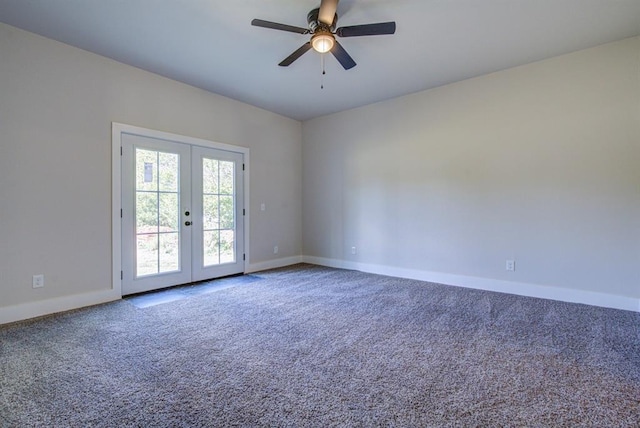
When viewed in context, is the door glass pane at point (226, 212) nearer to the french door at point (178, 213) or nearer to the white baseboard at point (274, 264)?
the french door at point (178, 213)

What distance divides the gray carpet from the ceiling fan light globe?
8.18 feet

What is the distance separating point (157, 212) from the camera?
13.2 feet

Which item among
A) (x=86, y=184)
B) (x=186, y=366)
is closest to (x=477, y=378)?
(x=186, y=366)

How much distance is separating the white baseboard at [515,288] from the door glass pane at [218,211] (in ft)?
7.10

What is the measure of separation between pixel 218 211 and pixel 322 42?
10.0 ft

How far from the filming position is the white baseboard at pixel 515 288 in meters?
3.29

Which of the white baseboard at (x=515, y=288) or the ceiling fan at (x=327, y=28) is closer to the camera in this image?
the ceiling fan at (x=327, y=28)

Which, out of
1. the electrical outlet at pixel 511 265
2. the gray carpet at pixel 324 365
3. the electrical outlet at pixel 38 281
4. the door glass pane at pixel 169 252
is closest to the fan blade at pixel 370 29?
the gray carpet at pixel 324 365

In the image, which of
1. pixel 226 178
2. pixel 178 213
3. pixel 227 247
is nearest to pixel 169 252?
pixel 178 213

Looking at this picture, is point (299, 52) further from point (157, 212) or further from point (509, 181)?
point (509, 181)

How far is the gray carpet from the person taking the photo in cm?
162

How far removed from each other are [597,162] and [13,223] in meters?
6.12

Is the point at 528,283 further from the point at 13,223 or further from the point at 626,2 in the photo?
the point at 13,223

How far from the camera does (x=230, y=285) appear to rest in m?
4.34
